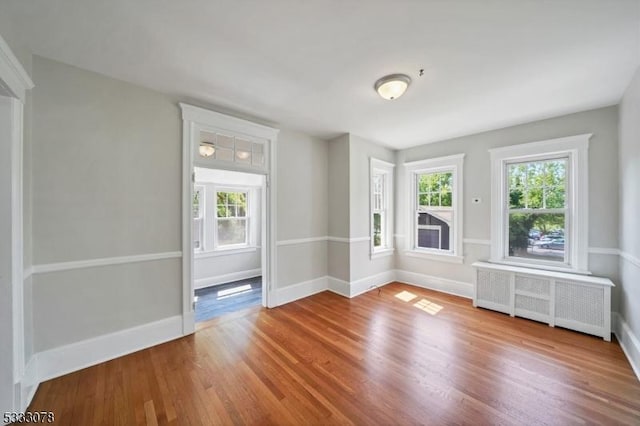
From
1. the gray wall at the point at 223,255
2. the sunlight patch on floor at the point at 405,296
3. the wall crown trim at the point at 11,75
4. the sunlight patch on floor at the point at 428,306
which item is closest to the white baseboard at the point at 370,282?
the sunlight patch on floor at the point at 405,296

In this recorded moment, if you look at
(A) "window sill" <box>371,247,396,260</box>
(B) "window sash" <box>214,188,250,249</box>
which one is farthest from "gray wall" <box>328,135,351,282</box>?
(B) "window sash" <box>214,188,250,249</box>

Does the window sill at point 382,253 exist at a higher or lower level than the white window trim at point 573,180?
lower

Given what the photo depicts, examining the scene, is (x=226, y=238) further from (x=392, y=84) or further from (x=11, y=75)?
(x=392, y=84)

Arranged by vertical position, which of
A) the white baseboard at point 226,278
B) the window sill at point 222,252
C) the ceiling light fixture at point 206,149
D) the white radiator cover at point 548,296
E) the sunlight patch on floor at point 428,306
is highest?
the ceiling light fixture at point 206,149

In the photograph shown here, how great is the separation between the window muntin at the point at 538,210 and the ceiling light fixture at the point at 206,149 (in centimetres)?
427

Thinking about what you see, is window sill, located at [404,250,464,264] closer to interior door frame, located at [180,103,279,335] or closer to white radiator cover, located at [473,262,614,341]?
white radiator cover, located at [473,262,614,341]

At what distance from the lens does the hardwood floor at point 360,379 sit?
1.70m

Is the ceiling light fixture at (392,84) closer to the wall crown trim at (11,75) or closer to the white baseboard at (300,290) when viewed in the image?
the wall crown trim at (11,75)

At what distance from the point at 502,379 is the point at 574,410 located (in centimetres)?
42

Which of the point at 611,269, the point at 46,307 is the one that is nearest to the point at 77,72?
the point at 46,307

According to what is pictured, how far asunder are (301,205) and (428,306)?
8.07 ft

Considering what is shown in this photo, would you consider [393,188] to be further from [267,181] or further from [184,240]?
[184,240]

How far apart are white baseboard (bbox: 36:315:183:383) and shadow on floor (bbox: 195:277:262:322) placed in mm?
586

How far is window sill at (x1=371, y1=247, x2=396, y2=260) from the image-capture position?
4500 millimetres
